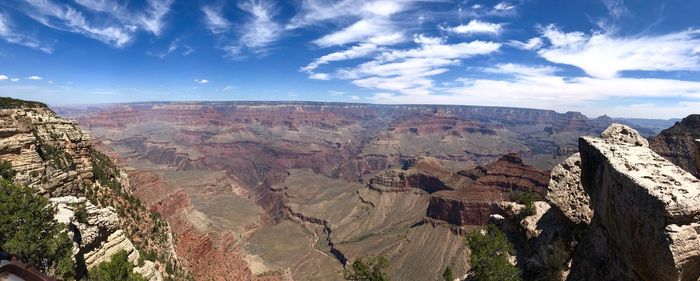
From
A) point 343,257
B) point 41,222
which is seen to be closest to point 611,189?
point 41,222

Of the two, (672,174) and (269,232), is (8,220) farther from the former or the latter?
(269,232)

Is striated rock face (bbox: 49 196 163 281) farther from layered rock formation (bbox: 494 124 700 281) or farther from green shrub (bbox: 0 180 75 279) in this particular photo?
layered rock formation (bbox: 494 124 700 281)

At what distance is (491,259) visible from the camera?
26078 mm

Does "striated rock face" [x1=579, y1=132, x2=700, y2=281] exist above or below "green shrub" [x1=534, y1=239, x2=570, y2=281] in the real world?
above

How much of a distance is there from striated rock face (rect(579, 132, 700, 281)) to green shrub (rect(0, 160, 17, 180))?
3878 centimetres

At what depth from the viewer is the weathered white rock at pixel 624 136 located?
21859mm

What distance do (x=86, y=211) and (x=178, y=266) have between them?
1631 cm

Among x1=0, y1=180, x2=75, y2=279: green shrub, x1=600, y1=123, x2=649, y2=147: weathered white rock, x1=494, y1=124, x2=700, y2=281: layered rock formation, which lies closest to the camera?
x1=494, y1=124, x2=700, y2=281: layered rock formation

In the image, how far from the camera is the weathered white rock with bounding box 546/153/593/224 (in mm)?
25406

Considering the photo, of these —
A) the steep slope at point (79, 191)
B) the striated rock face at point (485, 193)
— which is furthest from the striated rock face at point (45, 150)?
the striated rock face at point (485, 193)

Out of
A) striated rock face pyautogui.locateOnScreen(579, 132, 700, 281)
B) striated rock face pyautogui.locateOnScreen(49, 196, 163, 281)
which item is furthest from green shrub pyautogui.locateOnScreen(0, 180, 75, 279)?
striated rock face pyautogui.locateOnScreen(579, 132, 700, 281)

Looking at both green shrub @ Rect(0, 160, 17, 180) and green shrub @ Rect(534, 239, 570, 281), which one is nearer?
green shrub @ Rect(534, 239, 570, 281)

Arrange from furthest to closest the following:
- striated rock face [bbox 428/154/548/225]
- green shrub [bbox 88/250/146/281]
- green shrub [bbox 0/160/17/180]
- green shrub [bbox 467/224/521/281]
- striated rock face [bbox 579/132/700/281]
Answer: striated rock face [bbox 428/154/548/225] < green shrub [bbox 0/160/17/180] < green shrub [bbox 467/224/521/281] < green shrub [bbox 88/250/146/281] < striated rock face [bbox 579/132/700/281]

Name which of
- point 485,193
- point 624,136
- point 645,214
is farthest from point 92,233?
point 485,193
